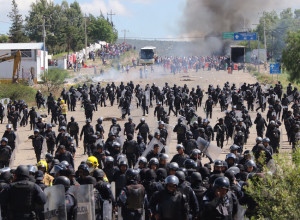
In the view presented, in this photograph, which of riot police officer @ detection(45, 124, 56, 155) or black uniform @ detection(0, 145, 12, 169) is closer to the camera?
black uniform @ detection(0, 145, 12, 169)

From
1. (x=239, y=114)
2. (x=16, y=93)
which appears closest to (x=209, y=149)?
(x=239, y=114)

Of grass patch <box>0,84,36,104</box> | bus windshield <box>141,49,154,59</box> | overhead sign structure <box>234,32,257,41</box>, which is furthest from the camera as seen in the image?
bus windshield <box>141,49,154,59</box>

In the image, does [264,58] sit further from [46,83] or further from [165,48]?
[165,48]

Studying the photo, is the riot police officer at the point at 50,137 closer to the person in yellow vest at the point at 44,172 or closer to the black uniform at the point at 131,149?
the black uniform at the point at 131,149

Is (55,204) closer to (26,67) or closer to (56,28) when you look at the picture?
(26,67)

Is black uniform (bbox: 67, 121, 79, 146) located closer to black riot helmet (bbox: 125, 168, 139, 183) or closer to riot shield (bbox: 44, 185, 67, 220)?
black riot helmet (bbox: 125, 168, 139, 183)

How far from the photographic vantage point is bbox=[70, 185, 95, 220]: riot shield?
790 cm

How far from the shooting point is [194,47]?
3546 inches

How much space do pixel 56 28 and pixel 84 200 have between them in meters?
80.5

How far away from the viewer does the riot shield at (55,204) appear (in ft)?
24.7

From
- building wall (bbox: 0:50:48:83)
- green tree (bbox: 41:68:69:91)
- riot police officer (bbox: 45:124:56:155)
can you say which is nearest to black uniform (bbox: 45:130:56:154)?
riot police officer (bbox: 45:124:56:155)

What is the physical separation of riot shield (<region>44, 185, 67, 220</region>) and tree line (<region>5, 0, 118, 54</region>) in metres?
63.3

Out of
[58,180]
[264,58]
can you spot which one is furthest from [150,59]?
[58,180]

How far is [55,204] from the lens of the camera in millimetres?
7566
